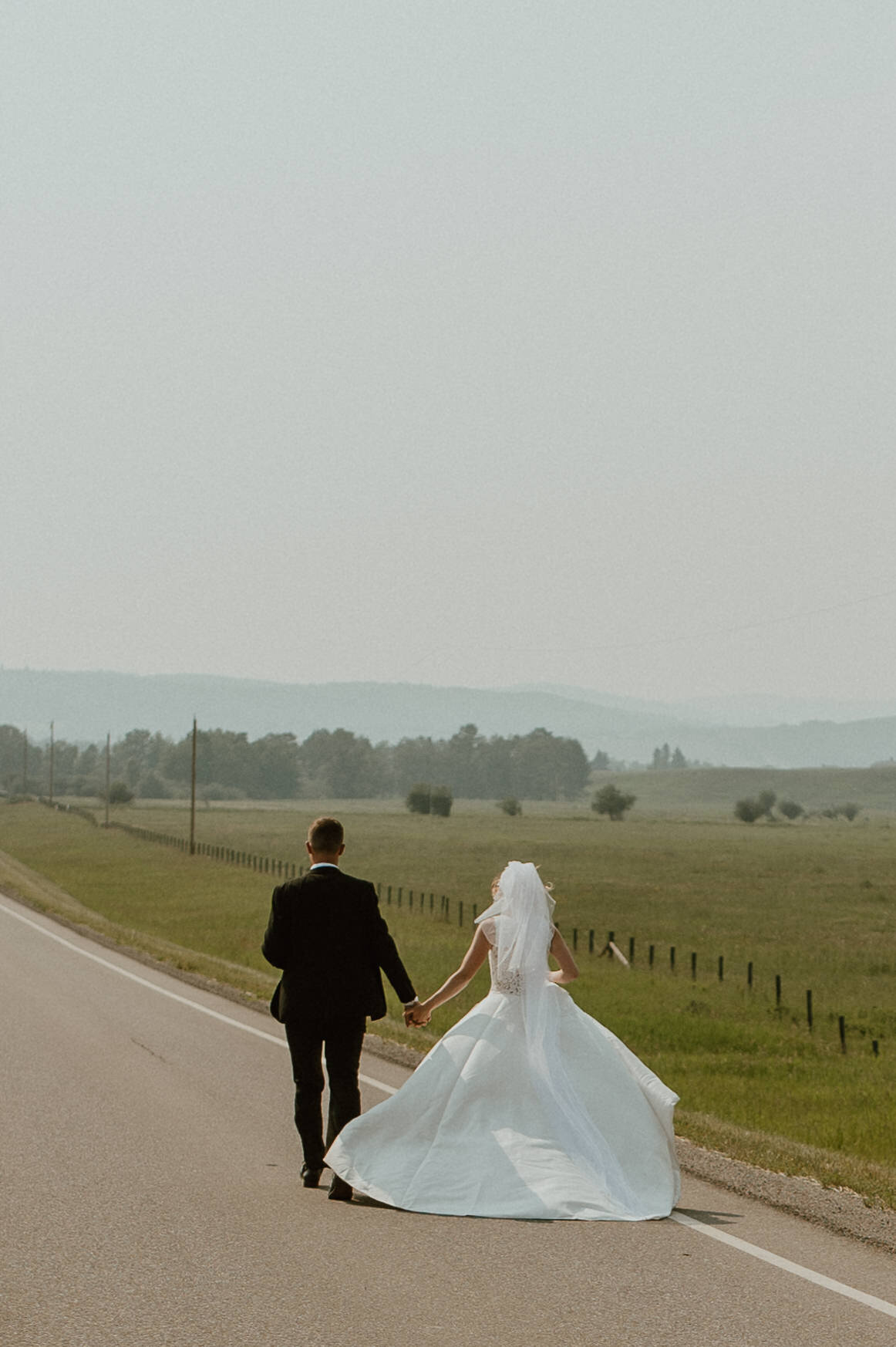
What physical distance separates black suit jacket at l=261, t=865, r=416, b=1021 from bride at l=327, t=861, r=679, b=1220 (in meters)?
0.56

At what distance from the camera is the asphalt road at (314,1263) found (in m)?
6.25

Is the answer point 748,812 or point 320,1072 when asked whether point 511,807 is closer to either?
point 748,812

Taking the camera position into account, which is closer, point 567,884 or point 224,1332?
point 224,1332

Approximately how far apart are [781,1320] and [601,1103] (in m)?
2.26

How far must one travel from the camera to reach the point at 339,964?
9000 mm

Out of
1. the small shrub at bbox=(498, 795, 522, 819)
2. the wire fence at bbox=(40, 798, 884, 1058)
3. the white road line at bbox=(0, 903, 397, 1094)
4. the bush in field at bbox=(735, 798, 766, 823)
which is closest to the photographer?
the white road line at bbox=(0, 903, 397, 1094)

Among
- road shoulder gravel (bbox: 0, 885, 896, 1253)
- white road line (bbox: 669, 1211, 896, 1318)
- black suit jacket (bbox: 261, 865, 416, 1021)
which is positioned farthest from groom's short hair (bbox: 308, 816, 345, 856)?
road shoulder gravel (bbox: 0, 885, 896, 1253)

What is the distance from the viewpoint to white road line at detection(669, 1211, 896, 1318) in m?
6.85

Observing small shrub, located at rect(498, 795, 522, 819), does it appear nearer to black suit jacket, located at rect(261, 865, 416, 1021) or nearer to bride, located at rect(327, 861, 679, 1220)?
black suit jacket, located at rect(261, 865, 416, 1021)

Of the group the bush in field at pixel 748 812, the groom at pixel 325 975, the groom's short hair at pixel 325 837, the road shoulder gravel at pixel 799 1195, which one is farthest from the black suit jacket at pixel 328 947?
the bush in field at pixel 748 812

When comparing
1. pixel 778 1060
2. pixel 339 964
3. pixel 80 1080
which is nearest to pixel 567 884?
pixel 778 1060

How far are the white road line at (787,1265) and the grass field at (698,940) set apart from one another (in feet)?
5.72

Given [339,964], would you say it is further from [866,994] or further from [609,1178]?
[866,994]

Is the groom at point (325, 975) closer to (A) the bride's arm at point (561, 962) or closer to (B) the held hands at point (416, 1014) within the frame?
(B) the held hands at point (416, 1014)
